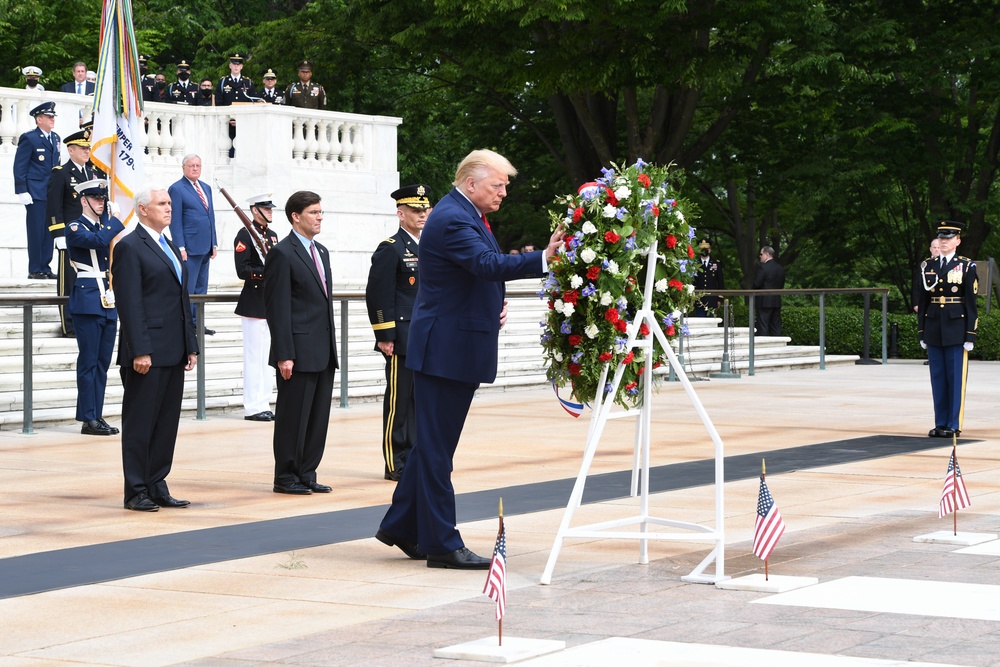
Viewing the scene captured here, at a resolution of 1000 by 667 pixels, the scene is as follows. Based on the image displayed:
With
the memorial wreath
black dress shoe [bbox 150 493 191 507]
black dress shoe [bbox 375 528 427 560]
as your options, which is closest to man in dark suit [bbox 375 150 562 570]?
black dress shoe [bbox 375 528 427 560]

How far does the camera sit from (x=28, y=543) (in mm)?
Result: 8523

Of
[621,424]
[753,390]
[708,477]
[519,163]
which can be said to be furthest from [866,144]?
[708,477]

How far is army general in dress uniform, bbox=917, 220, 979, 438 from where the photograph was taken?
47.5 feet

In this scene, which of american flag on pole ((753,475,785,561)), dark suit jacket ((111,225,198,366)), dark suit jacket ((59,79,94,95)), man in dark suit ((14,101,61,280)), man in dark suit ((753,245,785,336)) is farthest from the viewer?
man in dark suit ((753,245,785,336))

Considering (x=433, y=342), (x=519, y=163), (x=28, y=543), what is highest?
(x=519, y=163)

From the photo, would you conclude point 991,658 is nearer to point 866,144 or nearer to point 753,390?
point 753,390

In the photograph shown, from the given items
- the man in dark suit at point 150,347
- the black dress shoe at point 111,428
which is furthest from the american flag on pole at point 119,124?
the man in dark suit at point 150,347

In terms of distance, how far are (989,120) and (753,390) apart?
55.6 ft

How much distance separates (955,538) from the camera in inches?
334

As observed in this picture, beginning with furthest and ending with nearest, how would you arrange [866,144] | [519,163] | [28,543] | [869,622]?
[519,163]
[866,144]
[28,543]
[869,622]

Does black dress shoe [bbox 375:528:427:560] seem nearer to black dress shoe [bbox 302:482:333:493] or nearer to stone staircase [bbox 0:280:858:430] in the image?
black dress shoe [bbox 302:482:333:493]

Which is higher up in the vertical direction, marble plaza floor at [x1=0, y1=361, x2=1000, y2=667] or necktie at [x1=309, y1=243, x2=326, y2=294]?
necktie at [x1=309, y1=243, x2=326, y2=294]

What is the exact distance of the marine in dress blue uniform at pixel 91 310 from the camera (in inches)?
565

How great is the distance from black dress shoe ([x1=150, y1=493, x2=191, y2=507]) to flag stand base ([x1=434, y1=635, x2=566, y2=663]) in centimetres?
431
